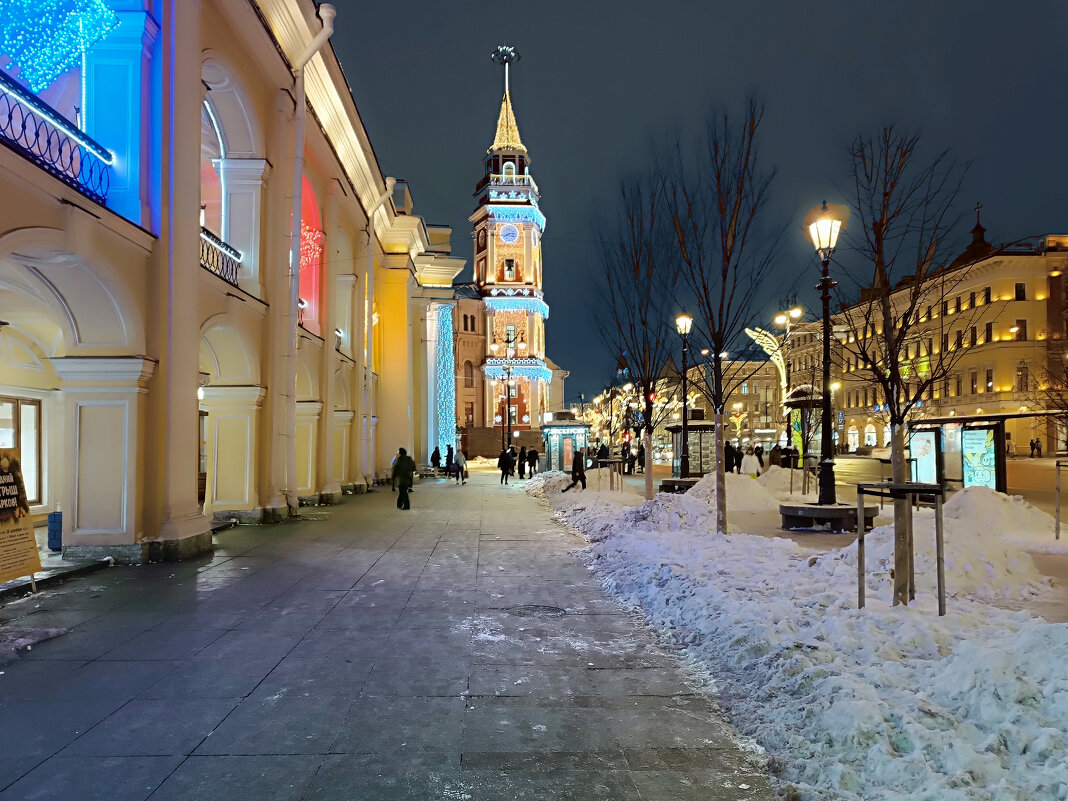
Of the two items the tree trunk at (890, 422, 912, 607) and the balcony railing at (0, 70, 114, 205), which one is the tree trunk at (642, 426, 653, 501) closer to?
the tree trunk at (890, 422, 912, 607)

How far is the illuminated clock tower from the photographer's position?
262ft

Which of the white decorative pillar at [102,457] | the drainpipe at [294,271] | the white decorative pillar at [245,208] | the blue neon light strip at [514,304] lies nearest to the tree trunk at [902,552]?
the white decorative pillar at [102,457]

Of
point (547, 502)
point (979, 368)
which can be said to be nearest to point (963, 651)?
point (547, 502)

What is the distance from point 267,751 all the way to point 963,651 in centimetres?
415

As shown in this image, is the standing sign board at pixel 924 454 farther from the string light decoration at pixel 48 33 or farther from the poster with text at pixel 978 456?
the string light decoration at pixel 48 33

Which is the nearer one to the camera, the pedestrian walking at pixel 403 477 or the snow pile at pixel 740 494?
the snow pile at pixel 740 494

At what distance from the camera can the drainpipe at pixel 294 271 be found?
16.3 m

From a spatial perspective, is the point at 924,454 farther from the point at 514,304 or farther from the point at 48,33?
the point at 514,304

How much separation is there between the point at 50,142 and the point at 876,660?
10043mm

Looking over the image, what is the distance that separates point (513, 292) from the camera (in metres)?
81.1

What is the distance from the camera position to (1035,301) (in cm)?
6097

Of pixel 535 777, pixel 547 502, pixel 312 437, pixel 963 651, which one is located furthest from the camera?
pixel 547 502

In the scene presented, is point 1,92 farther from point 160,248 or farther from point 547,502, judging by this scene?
point 547,502

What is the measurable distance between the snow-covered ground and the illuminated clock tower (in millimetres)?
69715
